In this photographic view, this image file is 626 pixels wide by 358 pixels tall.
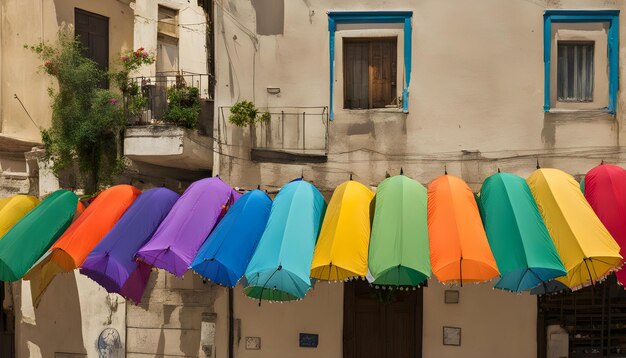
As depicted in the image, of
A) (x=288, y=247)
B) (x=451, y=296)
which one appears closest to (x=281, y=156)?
(x=288, y=247)

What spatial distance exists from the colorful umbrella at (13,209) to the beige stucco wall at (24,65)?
6.37 feet

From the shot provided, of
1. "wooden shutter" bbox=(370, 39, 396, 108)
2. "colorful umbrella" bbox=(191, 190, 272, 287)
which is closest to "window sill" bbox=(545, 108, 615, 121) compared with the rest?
"wooden shutter" bbox=(370, 39, 396, 108)

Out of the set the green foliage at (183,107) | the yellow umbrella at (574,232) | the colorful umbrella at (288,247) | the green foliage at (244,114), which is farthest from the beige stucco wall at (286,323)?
the yellow umbrella at (574,232)

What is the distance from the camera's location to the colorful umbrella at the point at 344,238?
28.0 feet

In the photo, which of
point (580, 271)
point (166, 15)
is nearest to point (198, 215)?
point (580, 271)

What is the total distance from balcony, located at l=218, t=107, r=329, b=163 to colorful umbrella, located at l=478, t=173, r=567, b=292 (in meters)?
A: 2.76

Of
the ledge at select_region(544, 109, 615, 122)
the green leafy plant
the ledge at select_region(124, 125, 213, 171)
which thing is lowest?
the ledge at select_region(124, 125, 213, 171)

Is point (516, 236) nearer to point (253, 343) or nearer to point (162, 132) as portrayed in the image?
point (253, 343)

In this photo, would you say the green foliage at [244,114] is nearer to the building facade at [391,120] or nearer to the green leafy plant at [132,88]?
the building facade at [391,120]

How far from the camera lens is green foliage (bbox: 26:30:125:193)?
36.4 ft

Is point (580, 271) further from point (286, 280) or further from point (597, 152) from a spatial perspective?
point (286, 280)

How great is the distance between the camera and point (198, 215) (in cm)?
946

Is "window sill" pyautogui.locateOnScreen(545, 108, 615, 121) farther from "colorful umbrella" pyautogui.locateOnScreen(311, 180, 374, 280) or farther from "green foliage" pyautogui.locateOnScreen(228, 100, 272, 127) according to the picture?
"green foliage" pyautogui.locateOnScreen(228, 100, 272, 127)

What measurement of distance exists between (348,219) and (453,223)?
1.43 m
